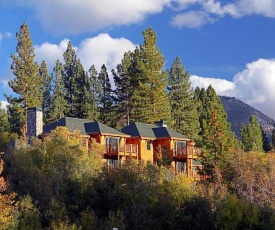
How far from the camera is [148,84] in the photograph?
173ft

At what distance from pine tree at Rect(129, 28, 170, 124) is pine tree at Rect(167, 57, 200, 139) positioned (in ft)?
13.6

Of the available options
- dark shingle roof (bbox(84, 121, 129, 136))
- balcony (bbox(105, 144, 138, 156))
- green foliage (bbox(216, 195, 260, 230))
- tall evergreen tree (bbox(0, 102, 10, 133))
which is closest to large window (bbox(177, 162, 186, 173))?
balcony (bbox(105, 144, 138, 156))

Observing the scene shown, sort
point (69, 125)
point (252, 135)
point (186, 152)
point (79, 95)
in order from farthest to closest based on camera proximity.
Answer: point (252, 135) < point (79, 95) < point (186, 152) < point (69, 125)

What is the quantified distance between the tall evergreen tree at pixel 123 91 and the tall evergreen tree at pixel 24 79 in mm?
9352

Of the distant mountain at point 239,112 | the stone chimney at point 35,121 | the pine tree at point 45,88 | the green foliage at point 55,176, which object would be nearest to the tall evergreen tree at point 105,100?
the pine tree at point 45,88

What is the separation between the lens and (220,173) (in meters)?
34.6

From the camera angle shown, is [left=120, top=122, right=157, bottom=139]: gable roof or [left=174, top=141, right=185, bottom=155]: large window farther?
[left=174, top=141, right=185, bottom=155]: large window

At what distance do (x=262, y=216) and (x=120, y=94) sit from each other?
111ft

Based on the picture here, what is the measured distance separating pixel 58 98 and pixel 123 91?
7731 millimetres

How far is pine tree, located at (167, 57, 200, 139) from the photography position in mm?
55906

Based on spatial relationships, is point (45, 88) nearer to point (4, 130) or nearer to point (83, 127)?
point (4, 130)

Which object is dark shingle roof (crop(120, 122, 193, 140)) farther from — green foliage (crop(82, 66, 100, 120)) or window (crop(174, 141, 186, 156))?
green foliage (crop(82, 66, 100, 120))

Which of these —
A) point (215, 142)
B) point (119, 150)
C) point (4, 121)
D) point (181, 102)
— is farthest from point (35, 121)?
point (181, 102)

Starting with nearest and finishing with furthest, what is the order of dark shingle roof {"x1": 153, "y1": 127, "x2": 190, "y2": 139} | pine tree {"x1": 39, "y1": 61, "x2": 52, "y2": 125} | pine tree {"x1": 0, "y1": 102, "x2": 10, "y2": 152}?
pine tree {"x1": 0, "y1": 102, "x2": 10, "y2": 152}
dark shingle roof {"x1": 153, "y1": 127, "x2": 190, "y2": 139}
pine tree {"x1": 39, "y1": 61, "x2": 52, "y2": 125}
